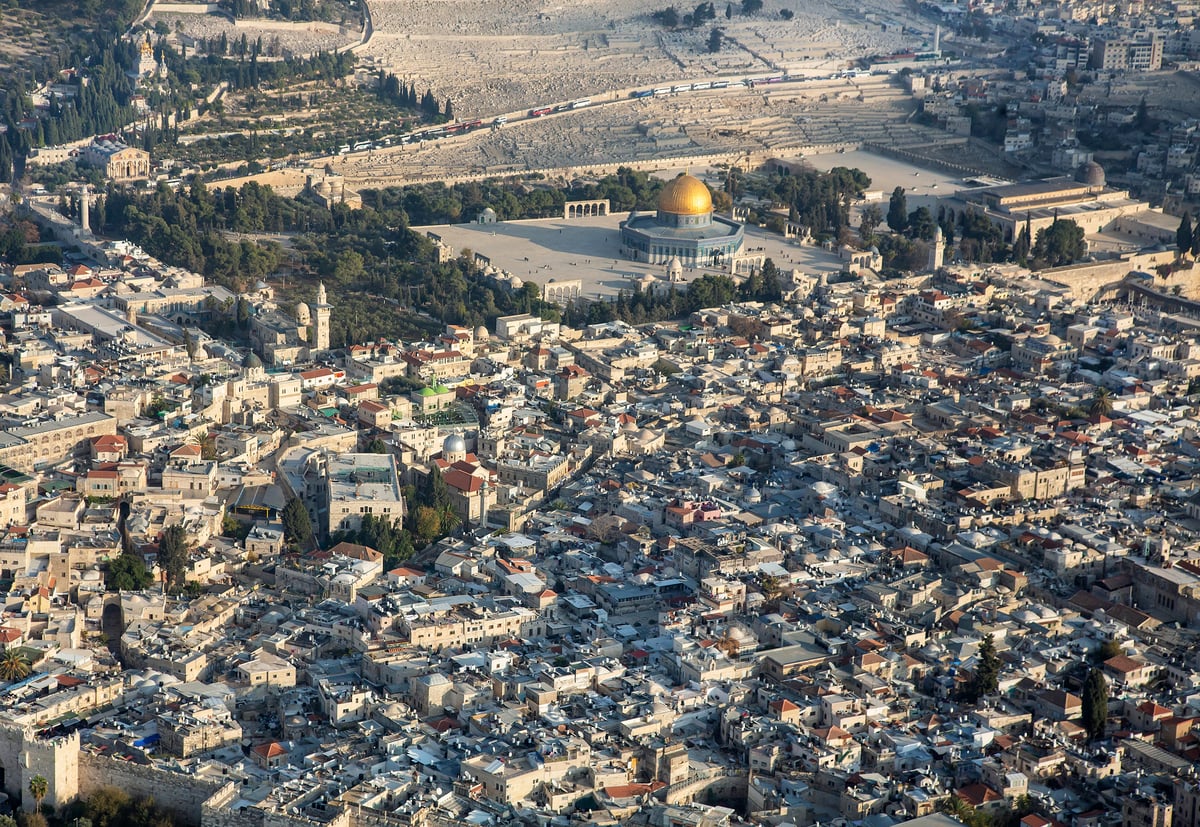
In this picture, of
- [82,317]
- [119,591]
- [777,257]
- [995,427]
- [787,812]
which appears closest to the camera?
[787,812]

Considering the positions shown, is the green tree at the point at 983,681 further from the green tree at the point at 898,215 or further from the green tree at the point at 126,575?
the green tree at the point at 898,215

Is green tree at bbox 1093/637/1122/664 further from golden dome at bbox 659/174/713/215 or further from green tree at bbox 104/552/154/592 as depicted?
golden dome at bbox 659/174/713/215

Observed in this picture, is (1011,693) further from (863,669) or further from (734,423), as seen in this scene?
(734,423)

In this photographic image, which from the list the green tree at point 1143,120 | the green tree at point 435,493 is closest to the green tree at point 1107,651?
the green tree at point 435,493

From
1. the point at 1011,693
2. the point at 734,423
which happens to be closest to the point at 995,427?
the point at 734,423

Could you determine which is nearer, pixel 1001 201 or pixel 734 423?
pixel 734 423

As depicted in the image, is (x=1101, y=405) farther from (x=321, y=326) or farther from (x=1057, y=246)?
(x=321, y=326)

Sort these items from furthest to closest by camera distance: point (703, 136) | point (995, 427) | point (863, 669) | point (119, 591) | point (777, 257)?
point (703, 136)
point (777, 257)
point (995, 427)
point (119, 591)
point (863, 669)
